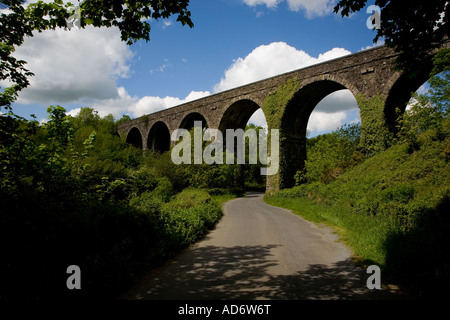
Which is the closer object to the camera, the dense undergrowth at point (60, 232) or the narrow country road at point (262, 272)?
the dense undergrowth at point (60, 232)

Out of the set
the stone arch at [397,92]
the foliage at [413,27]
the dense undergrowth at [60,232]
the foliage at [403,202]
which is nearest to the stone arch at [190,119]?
the foliage at [403,202]

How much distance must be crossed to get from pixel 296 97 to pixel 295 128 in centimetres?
308

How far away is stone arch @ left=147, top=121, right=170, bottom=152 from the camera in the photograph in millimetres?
39750

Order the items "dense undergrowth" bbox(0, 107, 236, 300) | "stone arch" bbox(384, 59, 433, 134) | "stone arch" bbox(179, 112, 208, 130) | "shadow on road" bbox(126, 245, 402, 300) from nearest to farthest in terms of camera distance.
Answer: "dense undergrowth" bbox(0, 107, 236, 300) → "shadow on road" bbox(126, 245, 402, 300) → "stone arch" bbox(384, 59, 433, 134) → "stone arch" bbox(179, 112, 208, 130)

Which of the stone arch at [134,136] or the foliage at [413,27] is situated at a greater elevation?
the stone arch at [134,136]

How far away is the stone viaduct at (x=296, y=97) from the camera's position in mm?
16203

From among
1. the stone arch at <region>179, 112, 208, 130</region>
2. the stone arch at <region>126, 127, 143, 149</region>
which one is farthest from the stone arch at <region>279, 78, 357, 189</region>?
the stone arch at <region>126, 127, 143, 149</region>

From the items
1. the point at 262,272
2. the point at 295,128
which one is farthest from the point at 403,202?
the point at 295,128

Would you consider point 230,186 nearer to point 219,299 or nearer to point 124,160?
point 124,160

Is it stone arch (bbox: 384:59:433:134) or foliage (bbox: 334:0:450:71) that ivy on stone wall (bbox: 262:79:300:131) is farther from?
foliage (bbox: 334:0:450:71)

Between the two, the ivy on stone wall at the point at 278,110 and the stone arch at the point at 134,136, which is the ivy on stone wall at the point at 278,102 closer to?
the ivy on stone wall at the point at 278,110

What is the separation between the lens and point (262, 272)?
18.1 ft

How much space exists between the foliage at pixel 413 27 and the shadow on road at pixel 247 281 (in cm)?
390

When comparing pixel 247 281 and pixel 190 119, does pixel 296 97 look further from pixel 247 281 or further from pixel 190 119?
pixel 247 281
